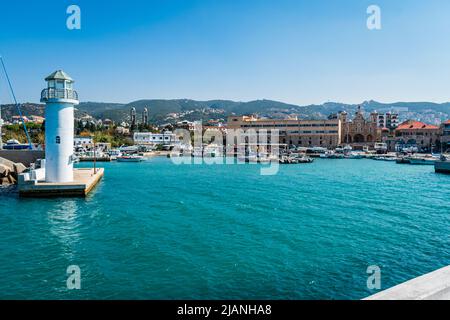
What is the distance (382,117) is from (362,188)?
118220 millimetres

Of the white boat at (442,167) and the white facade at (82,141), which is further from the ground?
the white facade at (82,141)

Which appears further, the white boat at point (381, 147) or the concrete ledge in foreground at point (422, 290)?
the white boat at point (381, 147)

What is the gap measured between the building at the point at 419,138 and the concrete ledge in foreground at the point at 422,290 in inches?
3411

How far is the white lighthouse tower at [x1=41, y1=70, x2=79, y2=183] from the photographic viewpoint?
20.3 m

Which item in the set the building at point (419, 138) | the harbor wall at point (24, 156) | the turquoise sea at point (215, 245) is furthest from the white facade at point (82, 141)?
the building at point (419, 138)

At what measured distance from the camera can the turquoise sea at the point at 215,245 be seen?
8.63 meters

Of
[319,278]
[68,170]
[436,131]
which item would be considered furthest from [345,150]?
[319,278]

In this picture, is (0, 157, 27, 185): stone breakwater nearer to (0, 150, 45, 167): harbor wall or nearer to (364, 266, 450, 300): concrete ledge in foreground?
(0, 150, 45, 167): harbor wall

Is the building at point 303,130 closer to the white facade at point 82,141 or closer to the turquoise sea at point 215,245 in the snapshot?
the white facade at point 82,141

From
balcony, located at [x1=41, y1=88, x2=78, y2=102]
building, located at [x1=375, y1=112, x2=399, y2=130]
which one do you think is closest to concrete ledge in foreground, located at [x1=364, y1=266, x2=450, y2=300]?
balcony, located at [x1=41, y1=88, x2=78, y2=102]

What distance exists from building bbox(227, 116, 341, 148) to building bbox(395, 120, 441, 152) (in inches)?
573

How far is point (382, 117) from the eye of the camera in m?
134

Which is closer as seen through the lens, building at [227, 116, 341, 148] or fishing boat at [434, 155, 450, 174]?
fishing boat at [434, 155, 450, 174]

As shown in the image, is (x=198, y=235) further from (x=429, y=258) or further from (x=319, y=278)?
(x=429, y=258)
